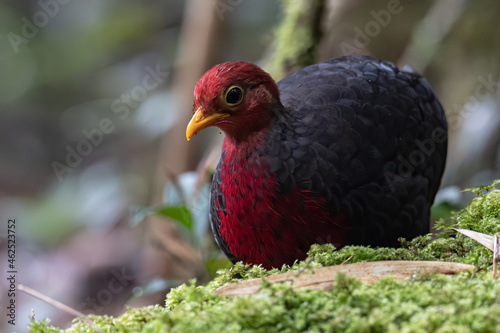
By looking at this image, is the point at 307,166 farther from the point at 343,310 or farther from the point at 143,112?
the point at 143,112

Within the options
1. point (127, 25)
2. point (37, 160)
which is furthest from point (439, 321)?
point (37, 160)

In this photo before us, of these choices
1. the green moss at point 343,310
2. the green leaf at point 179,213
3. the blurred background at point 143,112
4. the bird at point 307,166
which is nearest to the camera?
the green moss at point 343,310

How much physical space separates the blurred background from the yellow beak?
105 cm

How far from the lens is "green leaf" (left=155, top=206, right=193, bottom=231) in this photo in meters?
3.74

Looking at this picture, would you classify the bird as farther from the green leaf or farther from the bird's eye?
the green leaf

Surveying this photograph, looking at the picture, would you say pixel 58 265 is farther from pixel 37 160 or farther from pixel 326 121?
pixel 326 121

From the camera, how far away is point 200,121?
2797 millimetres

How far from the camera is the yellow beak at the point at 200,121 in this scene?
2.78 m

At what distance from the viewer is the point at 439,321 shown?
121 centimetres

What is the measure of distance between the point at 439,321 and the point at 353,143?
1.68 metres

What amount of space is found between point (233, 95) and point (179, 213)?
4.28 feet

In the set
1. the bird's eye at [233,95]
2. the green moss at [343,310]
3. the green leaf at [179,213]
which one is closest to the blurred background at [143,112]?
the green leaf at [179,213]

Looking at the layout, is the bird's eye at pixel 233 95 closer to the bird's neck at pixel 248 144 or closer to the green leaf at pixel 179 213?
the bird's neck at pixel 248 144

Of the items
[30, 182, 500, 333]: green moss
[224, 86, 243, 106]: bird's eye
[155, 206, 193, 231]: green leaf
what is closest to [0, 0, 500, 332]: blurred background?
[155, 206, 193, 231]: green leaf
